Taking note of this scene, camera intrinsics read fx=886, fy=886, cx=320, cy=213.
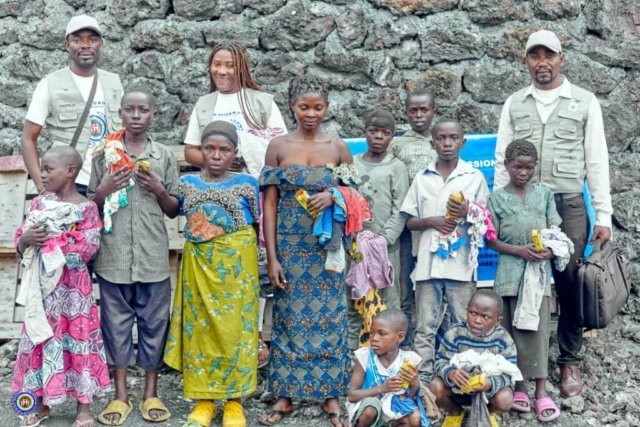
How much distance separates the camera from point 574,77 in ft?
19.7

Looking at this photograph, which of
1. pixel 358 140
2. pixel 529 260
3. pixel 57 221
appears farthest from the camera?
pixel 358 140

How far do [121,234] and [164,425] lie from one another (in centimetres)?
105

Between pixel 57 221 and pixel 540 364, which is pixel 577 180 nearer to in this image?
pixel 540 364

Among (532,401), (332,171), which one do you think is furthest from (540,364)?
(332,171)

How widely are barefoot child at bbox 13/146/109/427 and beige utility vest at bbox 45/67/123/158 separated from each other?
55cm

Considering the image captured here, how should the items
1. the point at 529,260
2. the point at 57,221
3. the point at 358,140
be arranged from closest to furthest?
the point at 57,221 < the point at 529,260 < the point at 358,140

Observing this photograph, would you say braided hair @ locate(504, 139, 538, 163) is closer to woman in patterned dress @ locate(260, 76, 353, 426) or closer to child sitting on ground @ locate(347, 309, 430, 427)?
woman in patterned dress @ locate(260, 76, 353, 426)

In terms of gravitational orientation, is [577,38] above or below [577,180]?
above

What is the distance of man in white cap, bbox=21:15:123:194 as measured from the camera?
5.16 m

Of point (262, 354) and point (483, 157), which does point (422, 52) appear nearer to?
point (483, 157)

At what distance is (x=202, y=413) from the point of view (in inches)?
184

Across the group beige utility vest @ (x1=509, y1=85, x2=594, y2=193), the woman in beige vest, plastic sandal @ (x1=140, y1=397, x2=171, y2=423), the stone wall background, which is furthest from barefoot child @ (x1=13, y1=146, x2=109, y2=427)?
beige utility vest @ (x1=509, y1=85, x2=594, y2=193)

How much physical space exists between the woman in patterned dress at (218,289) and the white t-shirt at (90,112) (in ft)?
2.57

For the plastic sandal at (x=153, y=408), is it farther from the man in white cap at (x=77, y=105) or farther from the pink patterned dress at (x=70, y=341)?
the man in white cap at (x=77, y=105)
